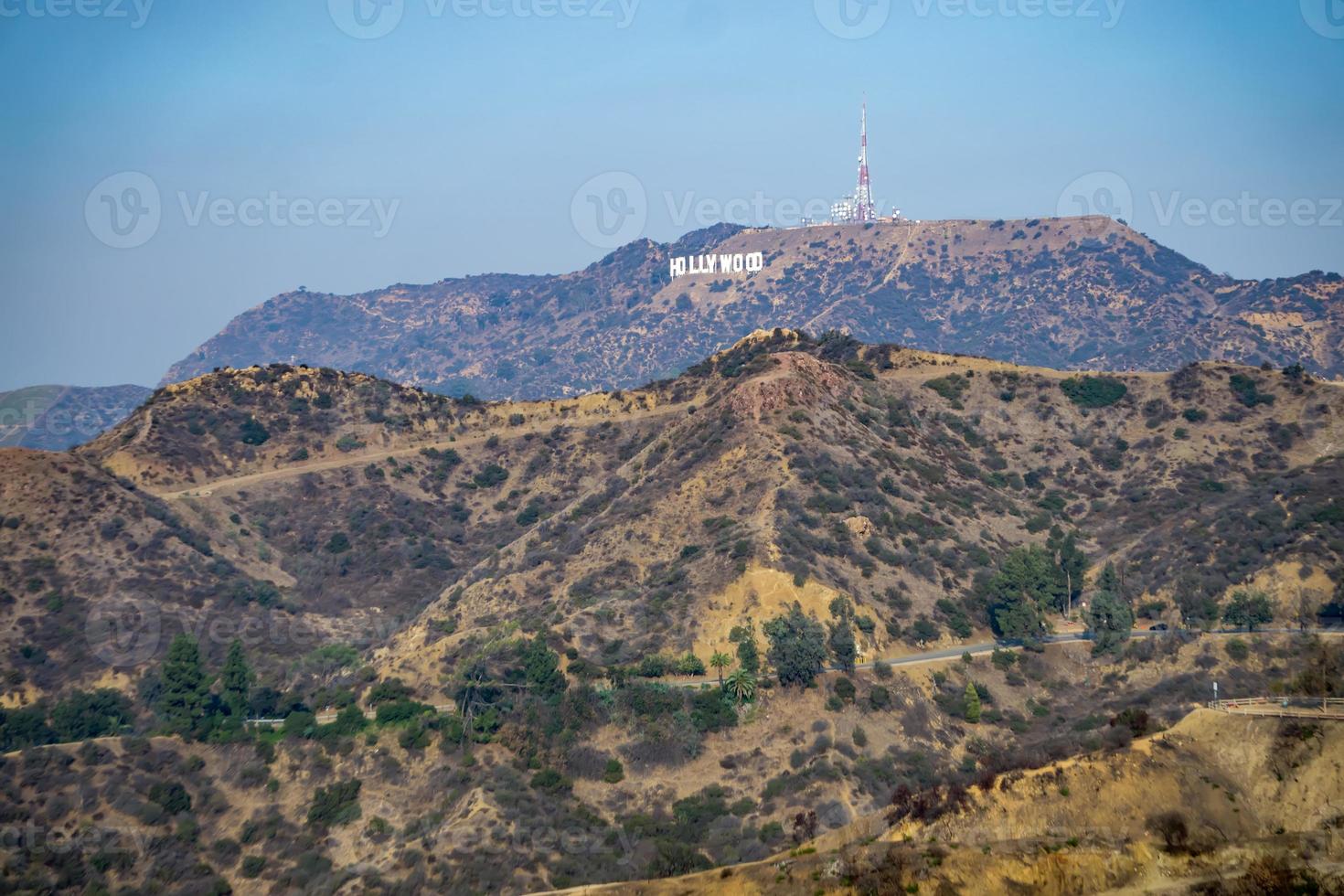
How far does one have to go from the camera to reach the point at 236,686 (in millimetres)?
82812

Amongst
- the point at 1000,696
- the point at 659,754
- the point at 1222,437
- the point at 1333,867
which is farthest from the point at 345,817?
the point at 1222,437

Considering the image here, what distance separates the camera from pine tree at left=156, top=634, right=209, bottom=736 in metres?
81.5

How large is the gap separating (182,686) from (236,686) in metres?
3.30

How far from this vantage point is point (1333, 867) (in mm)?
38375

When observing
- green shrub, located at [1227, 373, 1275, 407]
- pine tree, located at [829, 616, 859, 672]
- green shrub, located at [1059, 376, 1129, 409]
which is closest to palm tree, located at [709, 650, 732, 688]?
pine tree, located at [829, 616, 859, 672]

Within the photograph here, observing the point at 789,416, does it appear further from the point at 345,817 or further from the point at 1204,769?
the point at 1204,769

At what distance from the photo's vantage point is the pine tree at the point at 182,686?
267 ft

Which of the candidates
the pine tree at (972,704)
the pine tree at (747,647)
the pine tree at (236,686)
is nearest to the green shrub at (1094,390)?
the pine tree at (972,704)

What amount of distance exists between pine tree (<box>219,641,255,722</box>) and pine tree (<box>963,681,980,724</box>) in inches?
1629

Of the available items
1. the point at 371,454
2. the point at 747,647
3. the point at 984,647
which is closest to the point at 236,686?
the point at 747,647

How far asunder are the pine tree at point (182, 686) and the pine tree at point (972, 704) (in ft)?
142

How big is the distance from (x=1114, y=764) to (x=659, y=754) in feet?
107

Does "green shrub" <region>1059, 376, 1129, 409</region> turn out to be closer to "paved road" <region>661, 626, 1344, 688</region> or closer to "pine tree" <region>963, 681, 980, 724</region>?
"paved road" <region>661, 626, 1344, 688</region>

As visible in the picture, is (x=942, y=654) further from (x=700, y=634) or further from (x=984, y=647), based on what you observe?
(x=700, y=634)
